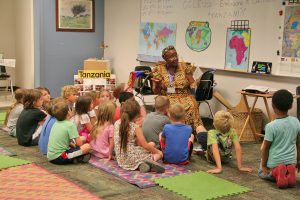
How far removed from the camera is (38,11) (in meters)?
7.84

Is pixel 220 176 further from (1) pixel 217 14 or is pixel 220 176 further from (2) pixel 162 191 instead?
(1) pixel 217 14

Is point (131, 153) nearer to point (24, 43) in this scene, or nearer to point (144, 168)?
point (144, 168)

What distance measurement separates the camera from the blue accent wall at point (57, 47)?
793 cm

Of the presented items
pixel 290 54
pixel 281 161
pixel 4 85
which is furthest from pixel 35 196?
pixel 4 85

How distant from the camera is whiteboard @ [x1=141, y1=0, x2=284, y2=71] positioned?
5.42 m

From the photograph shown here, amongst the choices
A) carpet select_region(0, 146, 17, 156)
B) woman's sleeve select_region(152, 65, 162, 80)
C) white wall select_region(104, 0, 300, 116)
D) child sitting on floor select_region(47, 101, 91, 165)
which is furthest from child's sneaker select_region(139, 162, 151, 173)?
white wall select_region(104, 0, 300, 116)

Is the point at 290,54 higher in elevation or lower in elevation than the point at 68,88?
higher

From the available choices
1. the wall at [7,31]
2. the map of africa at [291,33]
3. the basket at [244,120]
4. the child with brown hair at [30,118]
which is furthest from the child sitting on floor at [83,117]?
the wall at [7,31]

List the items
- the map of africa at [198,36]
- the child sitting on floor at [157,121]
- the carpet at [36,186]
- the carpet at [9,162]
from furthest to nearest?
the map of africa at [198,36] < the child sitting on floor at [157,121] < the carpet at [9,162] < the carpet at [36,186]

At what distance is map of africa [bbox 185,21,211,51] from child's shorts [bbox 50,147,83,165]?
308cm

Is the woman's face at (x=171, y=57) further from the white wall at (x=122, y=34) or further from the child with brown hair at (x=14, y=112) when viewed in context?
the child with brown hair at (x=14, y=112)

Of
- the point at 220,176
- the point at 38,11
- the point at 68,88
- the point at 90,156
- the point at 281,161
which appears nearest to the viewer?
the point at 281,161

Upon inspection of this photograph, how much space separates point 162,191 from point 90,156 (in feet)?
3.78

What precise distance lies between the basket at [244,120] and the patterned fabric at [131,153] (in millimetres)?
1887
